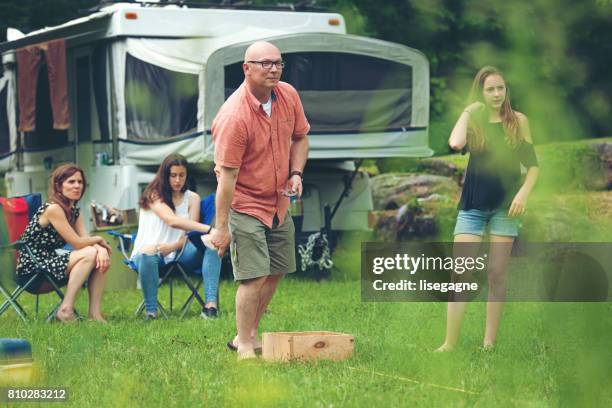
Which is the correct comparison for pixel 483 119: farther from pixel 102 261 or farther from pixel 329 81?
pixel 329 81

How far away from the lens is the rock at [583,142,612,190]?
101 centimetres

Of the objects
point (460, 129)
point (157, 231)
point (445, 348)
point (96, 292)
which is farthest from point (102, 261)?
point (460, 129)

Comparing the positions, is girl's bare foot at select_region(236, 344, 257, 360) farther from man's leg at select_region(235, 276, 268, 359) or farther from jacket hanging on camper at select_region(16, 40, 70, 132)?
jacket hanging on camper at select_region(16, 40, 70, 132)

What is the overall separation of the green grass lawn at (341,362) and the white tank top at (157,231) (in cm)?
50

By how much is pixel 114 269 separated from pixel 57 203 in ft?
6.66

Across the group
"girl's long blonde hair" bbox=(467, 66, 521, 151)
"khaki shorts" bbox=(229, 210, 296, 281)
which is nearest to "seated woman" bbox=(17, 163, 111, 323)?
"khaki shorts" bbox=(229, 210, 296, 281)

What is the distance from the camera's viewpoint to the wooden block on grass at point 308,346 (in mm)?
4523

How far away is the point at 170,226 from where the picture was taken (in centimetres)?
720

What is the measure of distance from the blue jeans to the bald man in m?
2.00

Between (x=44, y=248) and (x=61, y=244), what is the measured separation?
122 mm

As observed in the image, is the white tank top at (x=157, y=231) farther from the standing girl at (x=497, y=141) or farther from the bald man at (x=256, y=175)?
the standing girl at (x=497, y=141)

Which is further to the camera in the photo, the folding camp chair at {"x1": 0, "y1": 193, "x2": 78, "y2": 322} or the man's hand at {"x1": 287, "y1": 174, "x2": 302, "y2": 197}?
the folding camp chair at {"x1": 0, "y1": 193, "x2": 78, "y2": 322}

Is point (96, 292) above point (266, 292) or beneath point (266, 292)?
beneath

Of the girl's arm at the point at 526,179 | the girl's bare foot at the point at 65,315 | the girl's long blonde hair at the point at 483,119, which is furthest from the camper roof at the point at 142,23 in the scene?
the girl's arm at the point at 526,179
